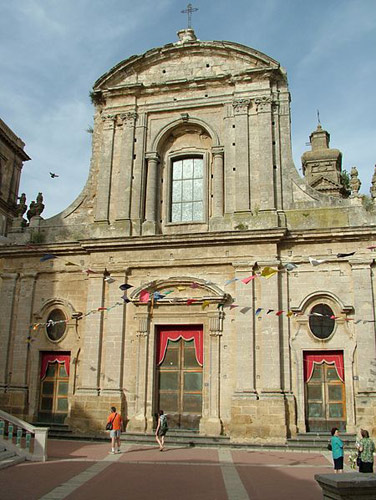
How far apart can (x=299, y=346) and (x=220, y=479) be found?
6.33 m

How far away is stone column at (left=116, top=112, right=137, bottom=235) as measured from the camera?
61.4ft

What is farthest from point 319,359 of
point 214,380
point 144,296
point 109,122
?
point 109,122

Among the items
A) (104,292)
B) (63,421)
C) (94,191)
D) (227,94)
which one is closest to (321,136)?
(227,94)

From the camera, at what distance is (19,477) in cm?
1093

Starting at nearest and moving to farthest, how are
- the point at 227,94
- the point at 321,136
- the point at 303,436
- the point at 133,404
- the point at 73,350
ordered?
the point at 303,436 → the point at 133,404 → the point at 73,350 → the point at 227,94 → the point at 321,136

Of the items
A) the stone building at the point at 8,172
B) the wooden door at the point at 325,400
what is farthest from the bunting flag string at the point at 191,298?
the stone building at the point at 8,172

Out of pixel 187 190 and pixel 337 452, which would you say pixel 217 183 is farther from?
pixel 337 452

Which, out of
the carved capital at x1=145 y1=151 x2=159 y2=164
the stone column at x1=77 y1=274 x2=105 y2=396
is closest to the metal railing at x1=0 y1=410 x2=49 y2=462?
the stone column at x1=77 y1=274 x2=105 y2=396

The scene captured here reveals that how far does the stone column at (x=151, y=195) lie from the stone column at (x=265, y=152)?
12.4ft

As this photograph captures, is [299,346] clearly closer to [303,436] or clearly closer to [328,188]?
[303,436]

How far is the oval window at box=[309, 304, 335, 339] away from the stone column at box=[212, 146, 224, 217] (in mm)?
4520

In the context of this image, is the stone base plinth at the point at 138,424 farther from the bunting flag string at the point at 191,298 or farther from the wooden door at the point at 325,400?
the wooden door at the point at 325,400

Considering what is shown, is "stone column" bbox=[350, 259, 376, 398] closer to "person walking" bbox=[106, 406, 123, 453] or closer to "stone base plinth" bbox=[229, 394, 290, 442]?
"stone base plinth" bbox=[229, 394, 290, 442]

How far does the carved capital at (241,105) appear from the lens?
18797 millimetres
